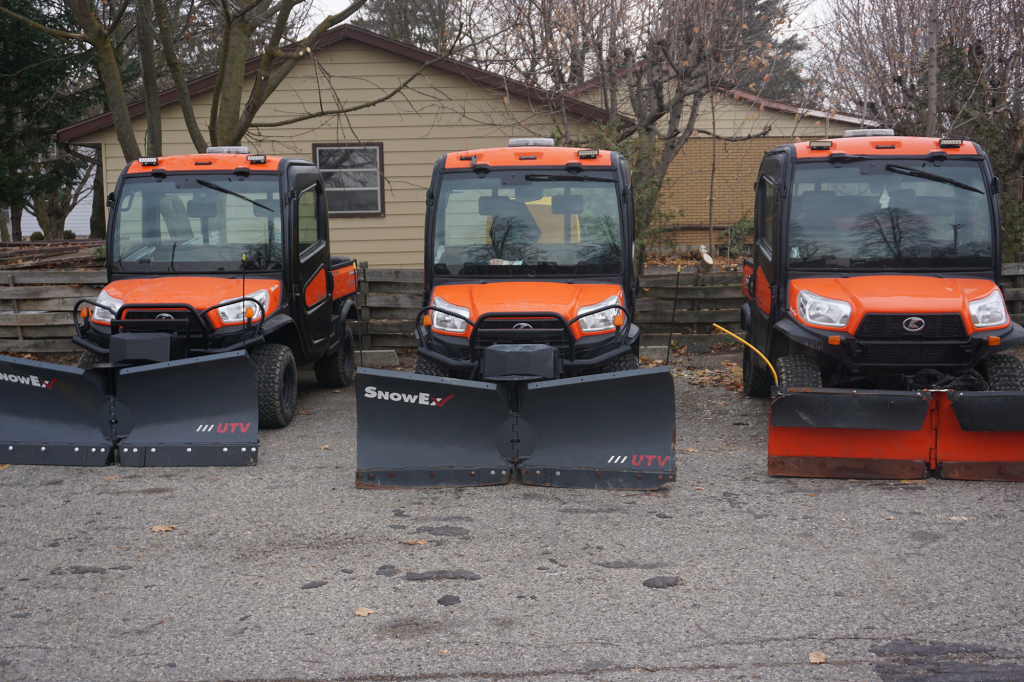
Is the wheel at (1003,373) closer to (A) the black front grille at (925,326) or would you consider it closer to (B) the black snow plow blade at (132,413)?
(A) the black front grille at (925,326)

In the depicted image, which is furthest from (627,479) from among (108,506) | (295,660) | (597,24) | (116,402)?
(597,24)

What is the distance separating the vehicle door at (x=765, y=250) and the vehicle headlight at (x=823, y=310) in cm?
53

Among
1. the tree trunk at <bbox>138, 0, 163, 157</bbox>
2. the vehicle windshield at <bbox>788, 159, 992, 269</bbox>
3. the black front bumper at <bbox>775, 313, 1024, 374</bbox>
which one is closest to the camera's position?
the black front bumper at <bbox>775, 313, 1024, 374</bbox>

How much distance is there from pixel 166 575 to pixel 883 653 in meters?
3.39

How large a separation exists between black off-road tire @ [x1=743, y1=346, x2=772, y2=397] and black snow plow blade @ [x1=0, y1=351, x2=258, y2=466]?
4730 mm

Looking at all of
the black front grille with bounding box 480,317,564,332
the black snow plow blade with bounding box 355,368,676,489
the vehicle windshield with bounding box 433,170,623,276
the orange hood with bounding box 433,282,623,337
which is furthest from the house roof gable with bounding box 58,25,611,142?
the black snow plow blade with bounding box 355,368,676,489

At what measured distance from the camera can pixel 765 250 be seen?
26.4ft

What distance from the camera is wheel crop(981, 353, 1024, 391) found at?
21.7 ft

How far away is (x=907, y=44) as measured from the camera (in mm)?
16766

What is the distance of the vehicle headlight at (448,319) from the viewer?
22.0 ft

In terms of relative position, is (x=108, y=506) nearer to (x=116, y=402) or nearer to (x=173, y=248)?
(x=116, y=402)

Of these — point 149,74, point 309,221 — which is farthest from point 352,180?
point 309,221

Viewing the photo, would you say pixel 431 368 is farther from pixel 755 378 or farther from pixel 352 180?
pixel 352 180

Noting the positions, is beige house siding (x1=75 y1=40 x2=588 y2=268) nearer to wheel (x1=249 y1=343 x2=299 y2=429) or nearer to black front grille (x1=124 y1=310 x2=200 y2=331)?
wheel (x1=249 y1=343 x2=299 y2=429)
